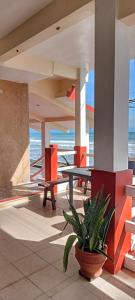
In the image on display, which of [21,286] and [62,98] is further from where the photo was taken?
[62,98]

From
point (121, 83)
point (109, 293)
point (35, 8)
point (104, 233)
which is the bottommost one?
point (109, 293)

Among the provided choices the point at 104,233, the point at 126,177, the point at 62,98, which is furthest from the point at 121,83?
the point at 62,98

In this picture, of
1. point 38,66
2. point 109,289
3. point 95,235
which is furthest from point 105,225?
point 38,66

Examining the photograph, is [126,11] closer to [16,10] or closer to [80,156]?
[16,10]

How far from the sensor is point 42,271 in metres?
2.20

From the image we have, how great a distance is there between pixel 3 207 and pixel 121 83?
9.56 ft

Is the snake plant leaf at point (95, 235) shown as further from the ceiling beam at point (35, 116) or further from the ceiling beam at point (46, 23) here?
the ceiling beam at point (35, 116)

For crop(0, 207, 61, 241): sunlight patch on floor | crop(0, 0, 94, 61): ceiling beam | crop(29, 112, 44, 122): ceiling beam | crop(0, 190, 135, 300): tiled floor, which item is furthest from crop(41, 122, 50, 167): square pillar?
crop(0, 190, 135, 300): tiled floor

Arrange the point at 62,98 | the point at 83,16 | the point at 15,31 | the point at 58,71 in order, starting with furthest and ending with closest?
the point at 62,98 < the point at 58,71 < the point at 15,31 < the point at 83,16

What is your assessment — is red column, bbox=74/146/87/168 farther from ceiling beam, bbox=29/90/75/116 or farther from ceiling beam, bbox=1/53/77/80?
ceiling beam, bbox=29/90/75/116

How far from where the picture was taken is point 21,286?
1.99 metres

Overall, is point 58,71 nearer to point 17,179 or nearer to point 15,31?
point 15,31

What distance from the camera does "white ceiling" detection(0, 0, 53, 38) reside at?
2607 millimetres

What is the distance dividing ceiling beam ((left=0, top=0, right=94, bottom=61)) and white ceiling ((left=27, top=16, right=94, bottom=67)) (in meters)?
0.27
